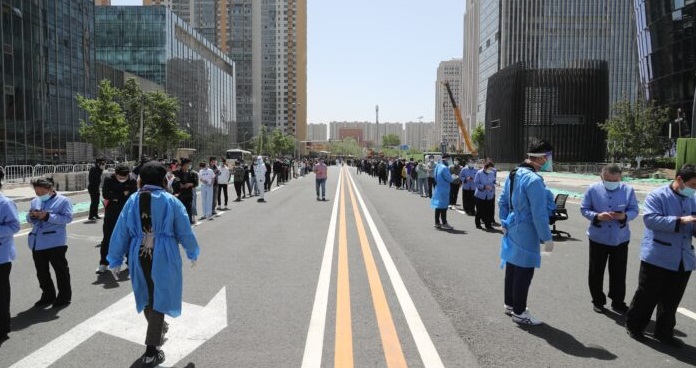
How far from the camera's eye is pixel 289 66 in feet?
637

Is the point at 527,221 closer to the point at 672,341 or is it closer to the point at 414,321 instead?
the point at 414,321

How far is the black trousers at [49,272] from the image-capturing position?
6.27 metres

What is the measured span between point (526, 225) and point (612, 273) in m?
1.46

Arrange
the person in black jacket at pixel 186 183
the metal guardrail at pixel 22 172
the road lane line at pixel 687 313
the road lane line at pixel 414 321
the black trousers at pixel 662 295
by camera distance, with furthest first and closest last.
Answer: the metal guardrail at pixel 22 172 → the person in black jacket at pixel 186 183 → the road lane line at pixel 687 313 → the black trousers at pixel 662 295 → the road lane line at pixel 414 321

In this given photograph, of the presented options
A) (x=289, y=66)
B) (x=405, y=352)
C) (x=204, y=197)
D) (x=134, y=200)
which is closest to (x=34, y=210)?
(x=134, y=200)

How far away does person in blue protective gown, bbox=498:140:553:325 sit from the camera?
537cm

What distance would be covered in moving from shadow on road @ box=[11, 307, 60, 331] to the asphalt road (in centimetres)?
1

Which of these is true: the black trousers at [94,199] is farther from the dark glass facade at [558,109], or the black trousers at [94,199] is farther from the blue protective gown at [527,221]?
the dark glass facade at [558,109]

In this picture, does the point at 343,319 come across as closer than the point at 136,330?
No

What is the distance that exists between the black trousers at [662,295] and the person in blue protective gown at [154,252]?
417cm

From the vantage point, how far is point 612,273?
6.19m

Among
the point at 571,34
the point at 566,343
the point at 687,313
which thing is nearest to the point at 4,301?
the point at 566,343

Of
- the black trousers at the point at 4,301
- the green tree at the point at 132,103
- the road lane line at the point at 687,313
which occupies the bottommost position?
the road lane line at the point at 687,313

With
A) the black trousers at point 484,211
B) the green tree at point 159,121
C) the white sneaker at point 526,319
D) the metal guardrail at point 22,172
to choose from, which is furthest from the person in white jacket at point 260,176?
the green tree at point 159,121
